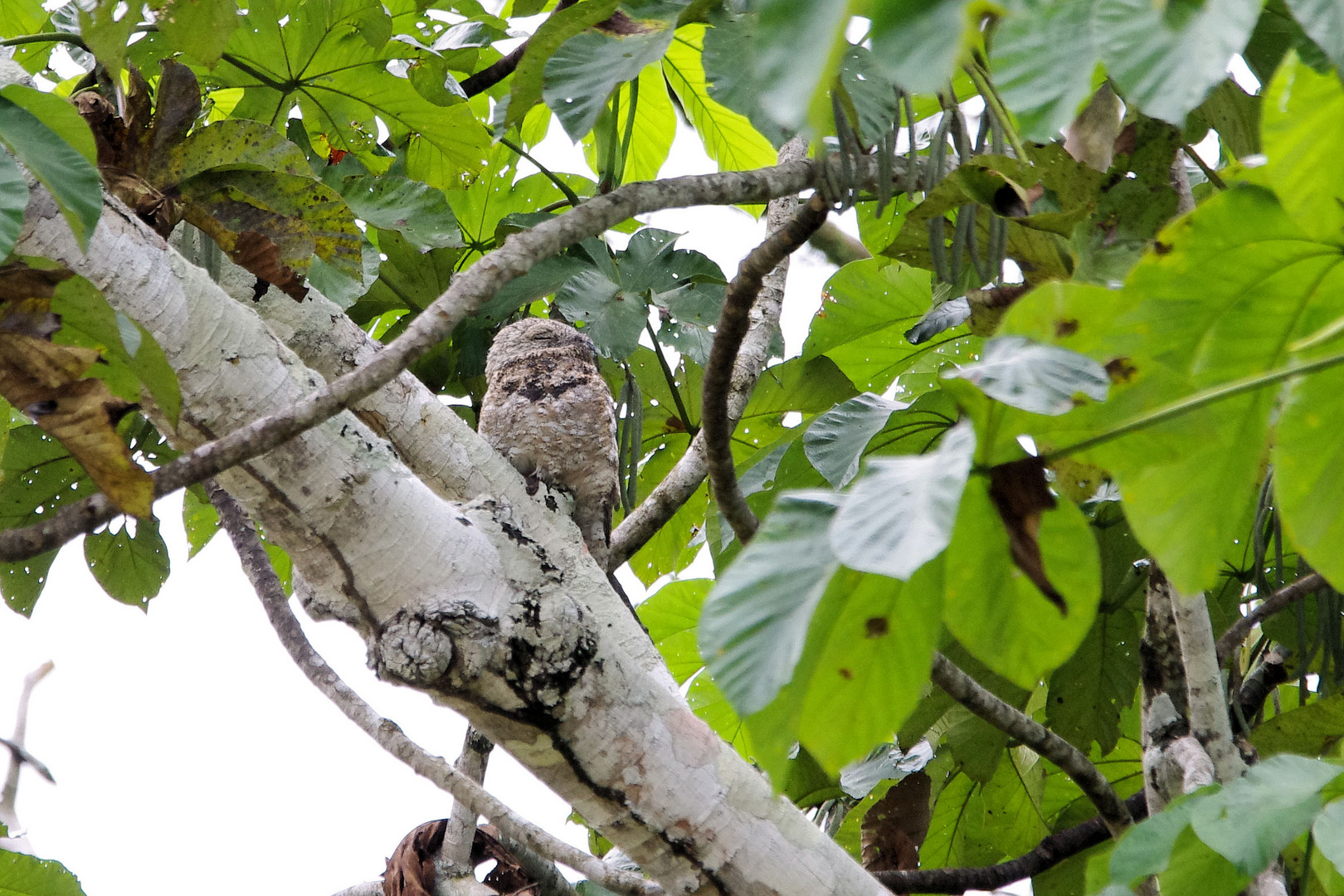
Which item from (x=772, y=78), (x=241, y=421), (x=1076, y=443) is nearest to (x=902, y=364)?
(x=241, y=421)

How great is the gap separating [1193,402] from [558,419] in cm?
60

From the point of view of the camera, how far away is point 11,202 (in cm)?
49

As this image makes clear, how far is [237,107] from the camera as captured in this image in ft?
4.03

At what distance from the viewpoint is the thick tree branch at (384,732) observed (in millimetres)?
806

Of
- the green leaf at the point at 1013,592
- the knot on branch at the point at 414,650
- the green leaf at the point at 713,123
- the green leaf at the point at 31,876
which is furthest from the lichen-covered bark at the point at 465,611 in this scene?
the green leaf at the point at 713,123

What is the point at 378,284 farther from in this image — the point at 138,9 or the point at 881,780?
the point at 881,780

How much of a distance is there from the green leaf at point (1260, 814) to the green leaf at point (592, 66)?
18.4 inches

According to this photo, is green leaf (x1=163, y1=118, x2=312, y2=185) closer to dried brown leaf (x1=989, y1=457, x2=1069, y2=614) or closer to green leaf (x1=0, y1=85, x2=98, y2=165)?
green leaf (x1=0, y1=85, x2=98, y2=165)

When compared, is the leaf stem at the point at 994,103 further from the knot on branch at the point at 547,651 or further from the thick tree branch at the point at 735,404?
the knot on branch at the point at 547,651

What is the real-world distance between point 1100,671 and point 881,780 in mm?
265

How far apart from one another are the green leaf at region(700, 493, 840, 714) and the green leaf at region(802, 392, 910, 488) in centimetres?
45

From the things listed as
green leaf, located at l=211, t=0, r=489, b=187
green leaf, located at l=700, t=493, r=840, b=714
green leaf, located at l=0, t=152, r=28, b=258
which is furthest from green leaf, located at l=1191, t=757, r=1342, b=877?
green leaf, located at l=211, t=0, r=489, b=187

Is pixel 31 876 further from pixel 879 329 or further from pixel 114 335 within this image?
pixel 879 329

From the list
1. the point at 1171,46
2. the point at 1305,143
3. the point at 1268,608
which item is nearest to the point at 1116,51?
the point at 1171,46
